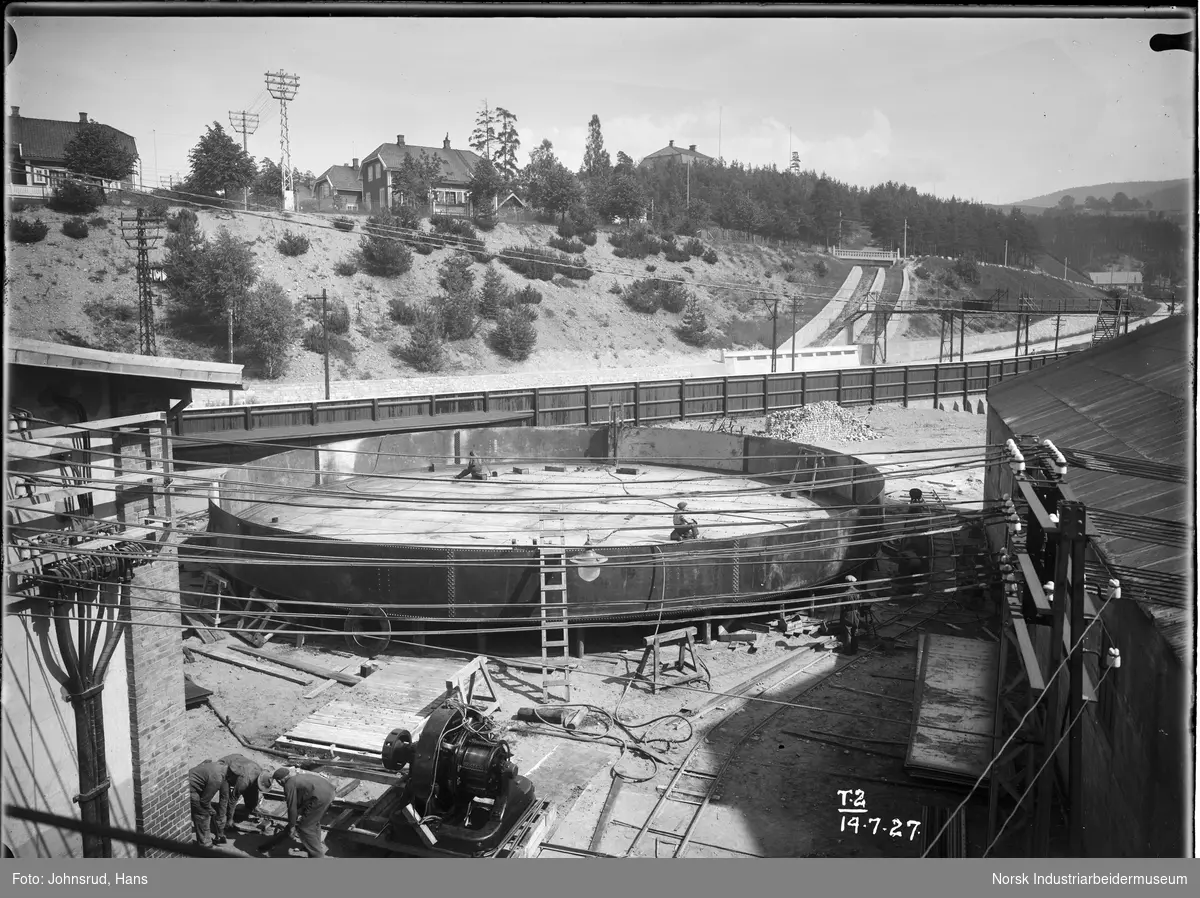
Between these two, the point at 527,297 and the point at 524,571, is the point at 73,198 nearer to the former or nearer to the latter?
the point at 527,297

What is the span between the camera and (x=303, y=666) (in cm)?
1534

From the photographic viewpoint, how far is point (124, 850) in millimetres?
9383

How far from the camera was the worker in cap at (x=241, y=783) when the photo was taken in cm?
1047

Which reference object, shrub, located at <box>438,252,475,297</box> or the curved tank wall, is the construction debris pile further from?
shrub, located at <box>438,252,475,297</box>

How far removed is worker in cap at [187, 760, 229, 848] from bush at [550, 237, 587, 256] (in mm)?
68689

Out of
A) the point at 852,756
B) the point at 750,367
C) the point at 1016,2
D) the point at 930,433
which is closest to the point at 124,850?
the point at 852,756

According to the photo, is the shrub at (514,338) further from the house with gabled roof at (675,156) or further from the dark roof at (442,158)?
the house with gabled roof at (675,156)

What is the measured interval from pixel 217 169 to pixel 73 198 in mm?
10354

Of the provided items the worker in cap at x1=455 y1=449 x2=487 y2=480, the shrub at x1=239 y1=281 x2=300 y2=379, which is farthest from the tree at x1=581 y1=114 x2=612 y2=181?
the worker in cap at x1=455 y1=449 x2=487 y2=480

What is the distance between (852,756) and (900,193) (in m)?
132

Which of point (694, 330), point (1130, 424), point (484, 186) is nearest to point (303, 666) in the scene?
point (1130, 424)

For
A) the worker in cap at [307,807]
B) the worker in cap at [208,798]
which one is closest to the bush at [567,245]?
the worker in cap at [208,798]

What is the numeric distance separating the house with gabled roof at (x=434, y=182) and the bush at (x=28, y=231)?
28.6 m
